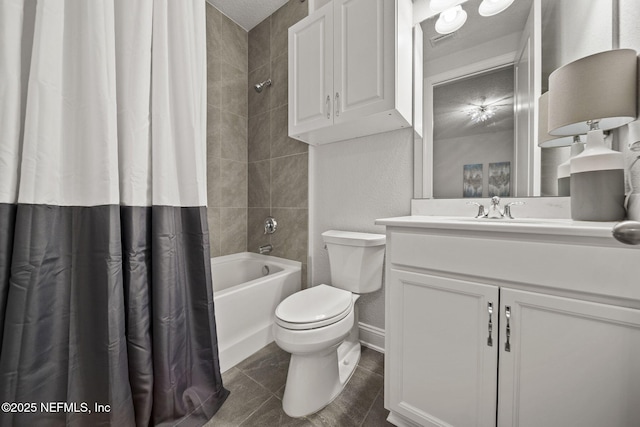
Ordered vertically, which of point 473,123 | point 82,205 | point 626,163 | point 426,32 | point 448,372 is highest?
point 426,32

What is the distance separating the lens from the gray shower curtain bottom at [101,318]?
712 mm

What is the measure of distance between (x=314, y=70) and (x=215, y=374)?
69.1 inches

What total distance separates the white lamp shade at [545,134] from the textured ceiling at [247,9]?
6.53 feet

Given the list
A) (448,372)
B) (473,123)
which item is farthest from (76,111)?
(473,123)

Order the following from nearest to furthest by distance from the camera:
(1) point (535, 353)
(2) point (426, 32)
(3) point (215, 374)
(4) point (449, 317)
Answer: (1) point (535, 353) → (4) point (449, 317) → (3) point (215, 374) → (2) point (426, 32)

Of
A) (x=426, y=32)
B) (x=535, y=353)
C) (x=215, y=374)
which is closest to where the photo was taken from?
(x=535, y=353)

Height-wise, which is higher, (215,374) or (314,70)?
(314,70)

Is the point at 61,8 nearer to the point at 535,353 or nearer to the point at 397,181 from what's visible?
the point at 397,181

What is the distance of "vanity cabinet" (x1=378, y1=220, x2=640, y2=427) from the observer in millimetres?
587

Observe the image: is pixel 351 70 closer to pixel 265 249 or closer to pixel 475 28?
pixel 475 28

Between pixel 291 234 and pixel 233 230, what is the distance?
1.95 ft

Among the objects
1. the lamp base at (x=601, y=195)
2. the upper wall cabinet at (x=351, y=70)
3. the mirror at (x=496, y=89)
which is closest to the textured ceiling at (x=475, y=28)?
the mirror at (x=496, y=89)

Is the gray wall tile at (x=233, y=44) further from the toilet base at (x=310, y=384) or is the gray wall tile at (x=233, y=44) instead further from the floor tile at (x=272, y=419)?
the floor tile at (x=272, y=419)

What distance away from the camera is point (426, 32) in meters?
1.31
